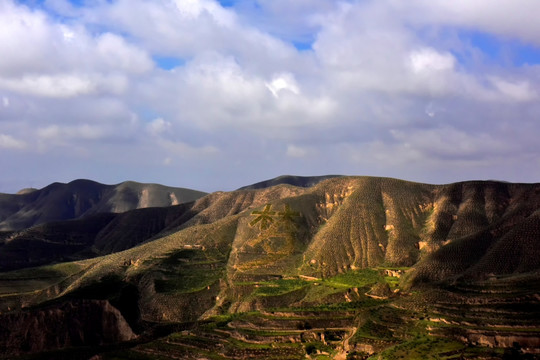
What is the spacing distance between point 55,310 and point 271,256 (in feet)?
203

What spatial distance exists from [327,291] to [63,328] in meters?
67.9

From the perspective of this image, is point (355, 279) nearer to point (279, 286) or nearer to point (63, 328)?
point (279, 286)

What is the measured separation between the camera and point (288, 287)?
159 meters

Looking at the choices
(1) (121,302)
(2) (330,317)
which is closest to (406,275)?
(2) (330,317)

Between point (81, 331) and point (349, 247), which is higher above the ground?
point (349, 247)

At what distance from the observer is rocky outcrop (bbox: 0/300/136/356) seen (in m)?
151

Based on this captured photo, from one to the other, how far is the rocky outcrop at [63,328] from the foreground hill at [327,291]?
12.8 inches

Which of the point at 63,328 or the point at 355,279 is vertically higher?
the point at 355,279

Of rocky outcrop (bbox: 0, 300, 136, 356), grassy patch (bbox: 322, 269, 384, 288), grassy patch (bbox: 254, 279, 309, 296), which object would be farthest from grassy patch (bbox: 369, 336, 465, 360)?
rocky outcrop (bbox: 0, 300, 136, 356)

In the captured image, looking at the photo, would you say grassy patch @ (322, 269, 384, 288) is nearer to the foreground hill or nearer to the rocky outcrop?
the foreground hill

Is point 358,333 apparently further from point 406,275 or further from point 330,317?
point 406,275

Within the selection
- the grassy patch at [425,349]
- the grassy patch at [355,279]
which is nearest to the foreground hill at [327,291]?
the grassy patch at [425,349]

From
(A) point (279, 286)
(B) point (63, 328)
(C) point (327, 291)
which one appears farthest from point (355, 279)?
(B) point (63, 328)

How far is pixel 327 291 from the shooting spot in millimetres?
149375
